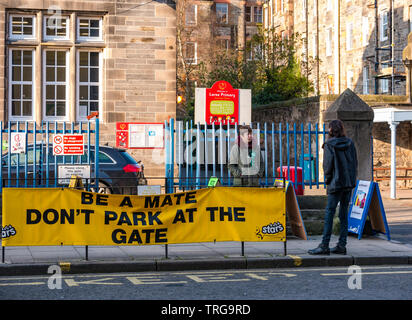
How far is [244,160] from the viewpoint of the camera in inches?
500

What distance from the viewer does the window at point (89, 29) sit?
21.1 metres

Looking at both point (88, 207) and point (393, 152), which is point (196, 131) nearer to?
point (88, 207)

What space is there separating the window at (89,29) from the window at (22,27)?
1.33 metres

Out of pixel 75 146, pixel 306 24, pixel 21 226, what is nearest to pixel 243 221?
pixel 21 226

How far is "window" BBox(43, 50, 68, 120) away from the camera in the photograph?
21031 millimetres

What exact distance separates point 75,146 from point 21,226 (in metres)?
3.78

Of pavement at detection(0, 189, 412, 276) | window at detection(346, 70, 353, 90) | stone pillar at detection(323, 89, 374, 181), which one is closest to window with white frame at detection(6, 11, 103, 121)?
stone pillar at detection(323, 89, 374, 181)

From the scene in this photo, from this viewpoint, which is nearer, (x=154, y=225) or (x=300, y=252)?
(x=154, y=225)

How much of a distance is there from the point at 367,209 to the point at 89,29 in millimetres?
11923

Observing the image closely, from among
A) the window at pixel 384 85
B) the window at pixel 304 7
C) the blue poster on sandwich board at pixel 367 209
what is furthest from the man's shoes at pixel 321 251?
the window at pixel 304 7

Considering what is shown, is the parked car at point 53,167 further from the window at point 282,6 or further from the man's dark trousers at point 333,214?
the window at point 282,6

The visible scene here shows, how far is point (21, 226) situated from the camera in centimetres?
973
